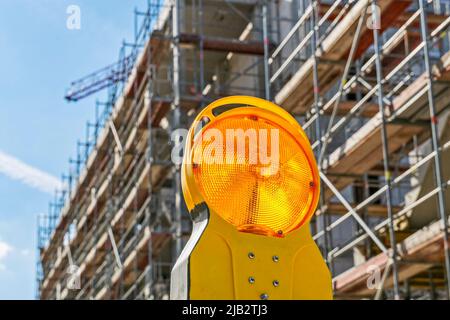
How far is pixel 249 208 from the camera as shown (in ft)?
4.86

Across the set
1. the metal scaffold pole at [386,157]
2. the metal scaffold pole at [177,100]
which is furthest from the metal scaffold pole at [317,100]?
the metal scaffold pole at [177,100]

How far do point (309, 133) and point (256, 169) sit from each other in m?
12.1

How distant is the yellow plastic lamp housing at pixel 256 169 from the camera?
1.47 metres

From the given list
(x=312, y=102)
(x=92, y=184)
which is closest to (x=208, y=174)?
(x=312, y=102)

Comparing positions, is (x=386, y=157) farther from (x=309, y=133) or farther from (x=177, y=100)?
(x=177, y=100)

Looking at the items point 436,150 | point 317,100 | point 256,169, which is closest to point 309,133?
point 317,100

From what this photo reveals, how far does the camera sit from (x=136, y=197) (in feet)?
62.2

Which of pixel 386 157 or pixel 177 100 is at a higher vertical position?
pixel 177 100

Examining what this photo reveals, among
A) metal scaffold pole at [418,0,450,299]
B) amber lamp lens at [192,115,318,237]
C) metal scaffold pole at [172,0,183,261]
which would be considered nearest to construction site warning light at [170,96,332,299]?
amber lamp lens at [192,115,318,237]

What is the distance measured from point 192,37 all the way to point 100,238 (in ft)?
25.8

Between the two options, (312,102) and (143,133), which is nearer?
(312,102)
